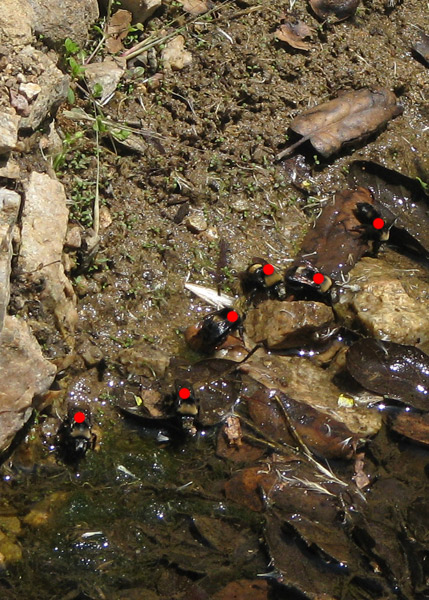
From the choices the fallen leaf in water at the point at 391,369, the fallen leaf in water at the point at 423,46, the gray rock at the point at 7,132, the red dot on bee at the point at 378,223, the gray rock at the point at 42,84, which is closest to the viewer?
the gray rock at the point at 7,132

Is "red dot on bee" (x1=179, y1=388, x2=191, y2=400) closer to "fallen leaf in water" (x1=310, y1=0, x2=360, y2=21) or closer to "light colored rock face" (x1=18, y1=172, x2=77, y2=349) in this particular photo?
"light colored rock face" (x1=18, y1=172, x2=77, y2=349)

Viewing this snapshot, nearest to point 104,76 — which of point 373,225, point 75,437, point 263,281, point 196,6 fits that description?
point 196,6

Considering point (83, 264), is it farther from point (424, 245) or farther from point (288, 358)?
point (424, 245)

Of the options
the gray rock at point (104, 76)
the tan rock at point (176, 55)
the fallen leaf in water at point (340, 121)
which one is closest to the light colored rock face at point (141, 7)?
the tan rock at point (176, 55)

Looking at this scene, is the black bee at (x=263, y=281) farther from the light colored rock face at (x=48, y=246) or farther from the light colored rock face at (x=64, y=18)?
the light colored rock face at (x=64, y=18)

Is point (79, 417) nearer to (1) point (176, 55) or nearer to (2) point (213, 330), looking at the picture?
(2) point (213, 330)

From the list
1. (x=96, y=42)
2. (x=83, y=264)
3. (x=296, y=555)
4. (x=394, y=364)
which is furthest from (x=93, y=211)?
(x=296, y=555)
